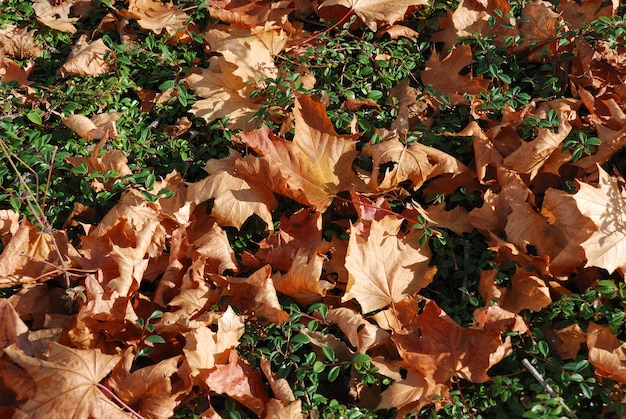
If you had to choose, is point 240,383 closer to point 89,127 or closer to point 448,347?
point 448,347

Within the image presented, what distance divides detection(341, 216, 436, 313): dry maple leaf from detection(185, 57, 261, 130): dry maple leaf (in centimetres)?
83

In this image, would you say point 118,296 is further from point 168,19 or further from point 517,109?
point 517,109

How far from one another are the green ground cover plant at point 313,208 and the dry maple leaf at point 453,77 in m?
0.01

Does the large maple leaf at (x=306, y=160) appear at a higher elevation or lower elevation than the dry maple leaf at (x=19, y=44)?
lower

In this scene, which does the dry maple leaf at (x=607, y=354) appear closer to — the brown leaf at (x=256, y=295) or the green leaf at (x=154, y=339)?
the brown leaf at (x=256, y=295)

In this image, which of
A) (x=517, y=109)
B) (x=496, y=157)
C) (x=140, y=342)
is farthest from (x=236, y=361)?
(x=517, y=109)

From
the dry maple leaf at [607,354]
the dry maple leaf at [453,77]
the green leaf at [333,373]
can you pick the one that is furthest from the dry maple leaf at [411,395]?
the dry maple leaf at [453,77]

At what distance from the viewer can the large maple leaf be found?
Result: 2547 millimetres

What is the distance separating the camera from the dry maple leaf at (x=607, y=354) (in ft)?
7.01

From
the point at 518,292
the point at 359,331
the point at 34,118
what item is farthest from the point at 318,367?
the point at 34,118

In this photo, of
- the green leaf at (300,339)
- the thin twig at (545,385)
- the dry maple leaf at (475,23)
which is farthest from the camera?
the dry maple leaf at (475,23)

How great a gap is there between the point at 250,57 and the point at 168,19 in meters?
0.52

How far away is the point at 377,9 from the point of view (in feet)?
10.4

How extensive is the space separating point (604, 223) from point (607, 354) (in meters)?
0.47
